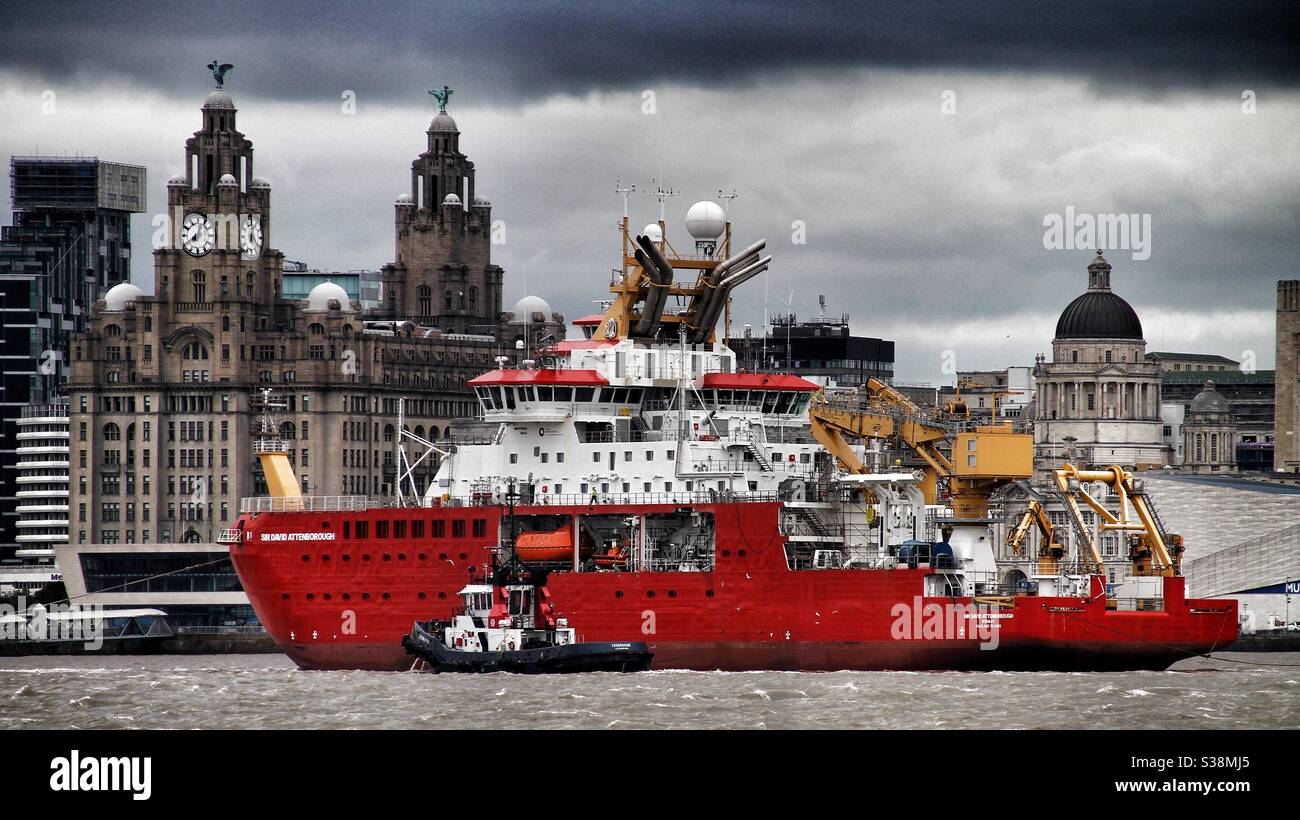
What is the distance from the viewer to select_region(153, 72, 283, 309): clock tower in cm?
12181

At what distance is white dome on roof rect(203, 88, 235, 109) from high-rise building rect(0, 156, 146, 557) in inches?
1139

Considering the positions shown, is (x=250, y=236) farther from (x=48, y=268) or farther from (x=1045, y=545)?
(x=1045, y=545)

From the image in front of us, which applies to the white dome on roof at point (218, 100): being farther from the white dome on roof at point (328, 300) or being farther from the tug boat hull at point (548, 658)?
the tug boat hull at point (548, 658)

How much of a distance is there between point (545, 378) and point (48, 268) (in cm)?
8664

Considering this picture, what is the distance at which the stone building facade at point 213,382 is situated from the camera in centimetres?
12125

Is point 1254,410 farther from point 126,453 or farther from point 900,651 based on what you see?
point 900,651

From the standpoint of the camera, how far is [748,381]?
7188 centimetres

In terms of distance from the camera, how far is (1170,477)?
4751 inches

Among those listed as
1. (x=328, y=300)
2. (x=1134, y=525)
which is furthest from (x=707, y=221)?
(x=328, y=300)

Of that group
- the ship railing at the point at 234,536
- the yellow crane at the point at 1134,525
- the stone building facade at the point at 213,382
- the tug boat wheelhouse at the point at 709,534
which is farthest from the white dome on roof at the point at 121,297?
the yellow crane at the point at 1134,525

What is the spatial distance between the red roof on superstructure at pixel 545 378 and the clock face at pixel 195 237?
54.1 meters

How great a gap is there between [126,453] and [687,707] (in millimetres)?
71541

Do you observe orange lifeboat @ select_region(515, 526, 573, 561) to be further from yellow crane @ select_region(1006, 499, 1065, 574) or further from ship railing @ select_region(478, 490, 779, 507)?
yellow crane @ select_region(1006, 499, 1065, 574)
